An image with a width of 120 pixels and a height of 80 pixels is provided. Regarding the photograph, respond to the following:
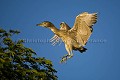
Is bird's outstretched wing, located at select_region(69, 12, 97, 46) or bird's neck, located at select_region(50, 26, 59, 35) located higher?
bird's outstretched wing, located at select_region(69, 12, 97, 46)

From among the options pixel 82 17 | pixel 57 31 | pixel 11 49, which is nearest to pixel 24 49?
pixel 11 49

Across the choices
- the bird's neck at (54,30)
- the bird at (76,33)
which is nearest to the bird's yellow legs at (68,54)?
Answer: the bird at (76,33)

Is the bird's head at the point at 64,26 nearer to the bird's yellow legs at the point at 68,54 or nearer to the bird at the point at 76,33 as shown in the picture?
the bird at the point at 76,33

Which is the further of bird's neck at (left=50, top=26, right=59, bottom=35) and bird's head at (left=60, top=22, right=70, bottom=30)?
bird's head at (left=60, top=22, right=70, bottom=30)

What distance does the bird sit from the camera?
21.9 ft

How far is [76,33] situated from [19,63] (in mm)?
1403

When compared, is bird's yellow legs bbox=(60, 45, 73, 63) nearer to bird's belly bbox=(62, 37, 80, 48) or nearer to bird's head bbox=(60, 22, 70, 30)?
bird's belly bbox=(62, 37, 80, 48)

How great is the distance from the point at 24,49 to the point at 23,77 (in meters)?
0.72

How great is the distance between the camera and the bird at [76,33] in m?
6.66

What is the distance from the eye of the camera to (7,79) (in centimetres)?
637

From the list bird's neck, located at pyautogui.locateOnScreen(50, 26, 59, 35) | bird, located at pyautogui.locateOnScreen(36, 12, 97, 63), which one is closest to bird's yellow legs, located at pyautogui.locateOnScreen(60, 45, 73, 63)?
bird, located at pyautogui.locateOnScreen(36, 12, 97, 63)

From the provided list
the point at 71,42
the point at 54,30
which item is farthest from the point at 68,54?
the point at 54,30

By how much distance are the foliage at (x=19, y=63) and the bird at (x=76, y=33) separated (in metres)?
0.59

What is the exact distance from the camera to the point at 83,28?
700 cm
